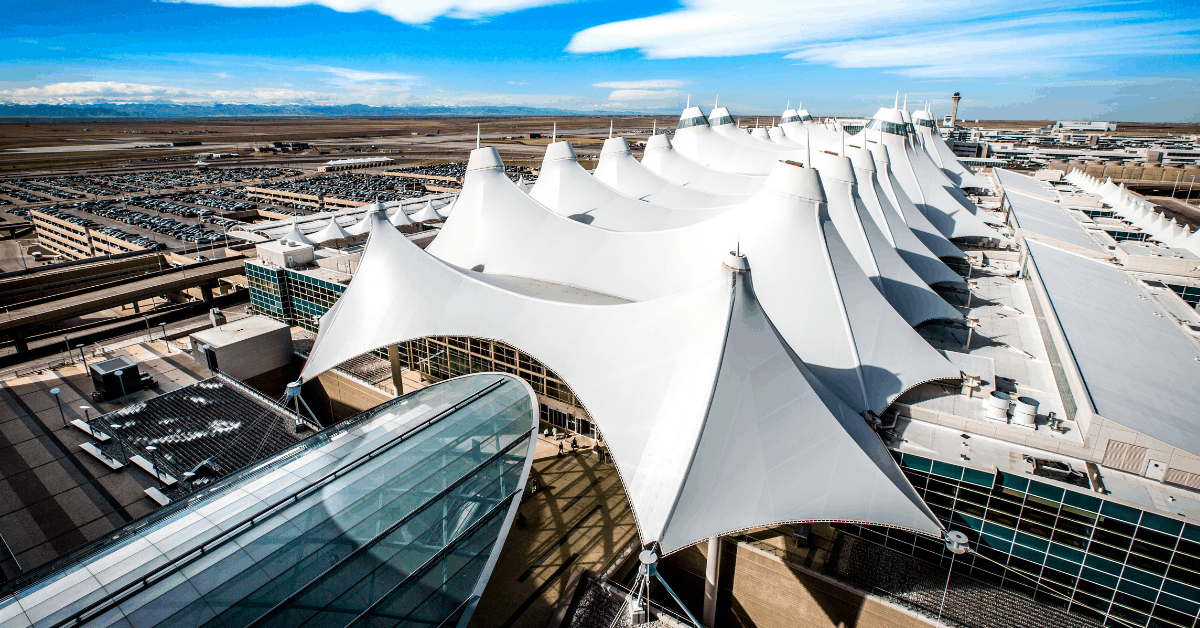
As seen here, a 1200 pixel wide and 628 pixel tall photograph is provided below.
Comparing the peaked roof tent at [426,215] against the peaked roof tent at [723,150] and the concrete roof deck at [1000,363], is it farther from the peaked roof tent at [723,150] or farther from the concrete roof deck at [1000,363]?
the concrete roof deck at [1000,363]

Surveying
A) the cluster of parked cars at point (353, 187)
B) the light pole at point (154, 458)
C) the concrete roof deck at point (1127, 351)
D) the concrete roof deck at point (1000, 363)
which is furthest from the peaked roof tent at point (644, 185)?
the cluster of parked cars at point (353, 187)

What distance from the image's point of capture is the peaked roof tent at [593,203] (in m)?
26.1

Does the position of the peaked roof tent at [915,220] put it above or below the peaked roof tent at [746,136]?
below

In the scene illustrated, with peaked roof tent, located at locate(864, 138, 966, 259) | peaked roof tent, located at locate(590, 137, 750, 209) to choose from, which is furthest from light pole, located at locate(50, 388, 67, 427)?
peaked roof tent, located at locate(864, 138, 966, 259)

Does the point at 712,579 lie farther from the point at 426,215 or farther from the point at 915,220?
the point at 426,215

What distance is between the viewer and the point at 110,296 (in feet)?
99.8

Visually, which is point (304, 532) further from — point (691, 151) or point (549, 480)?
point (691, 151)

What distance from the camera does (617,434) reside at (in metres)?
12.5

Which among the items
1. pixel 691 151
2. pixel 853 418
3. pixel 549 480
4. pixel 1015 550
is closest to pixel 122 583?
pixel 549 480

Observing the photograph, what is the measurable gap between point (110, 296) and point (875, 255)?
3744 cm

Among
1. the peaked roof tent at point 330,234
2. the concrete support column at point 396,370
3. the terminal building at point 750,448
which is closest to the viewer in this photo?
the terminal building at point 750,448

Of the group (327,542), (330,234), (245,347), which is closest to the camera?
(327,542)

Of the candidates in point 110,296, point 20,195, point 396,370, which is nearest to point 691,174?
point 396,370

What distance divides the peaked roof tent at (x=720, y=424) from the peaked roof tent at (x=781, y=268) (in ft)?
9.34
